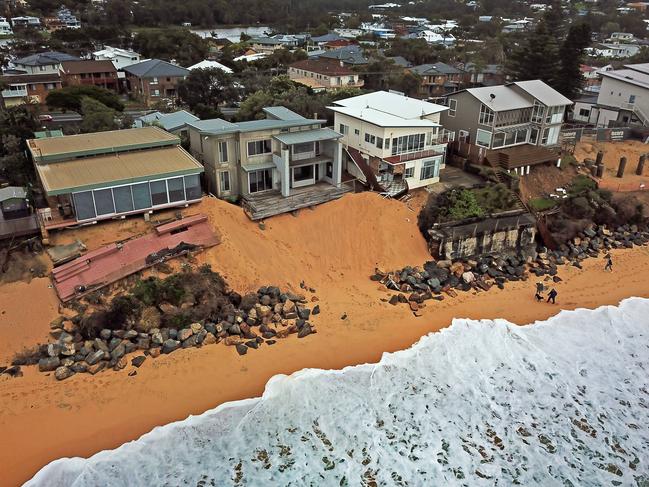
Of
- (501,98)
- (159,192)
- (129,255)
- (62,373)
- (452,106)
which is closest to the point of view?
(62,373)

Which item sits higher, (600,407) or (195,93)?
(195,93)

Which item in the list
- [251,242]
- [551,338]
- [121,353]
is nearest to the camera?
[121,353]

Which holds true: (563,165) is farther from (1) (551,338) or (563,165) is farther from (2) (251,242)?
(2) (251,242)

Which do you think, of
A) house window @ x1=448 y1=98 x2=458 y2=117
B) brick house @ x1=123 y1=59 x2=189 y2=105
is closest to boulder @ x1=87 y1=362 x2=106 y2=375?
house window @ x1=448 y1=98 x2=458 y2=117

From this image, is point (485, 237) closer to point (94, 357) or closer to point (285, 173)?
point (285, 173)

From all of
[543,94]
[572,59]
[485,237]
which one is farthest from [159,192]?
[572,59]

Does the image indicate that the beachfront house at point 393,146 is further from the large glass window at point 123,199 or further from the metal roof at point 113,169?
the large glass window at point 123,199

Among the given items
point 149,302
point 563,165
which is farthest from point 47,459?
point 563,165
